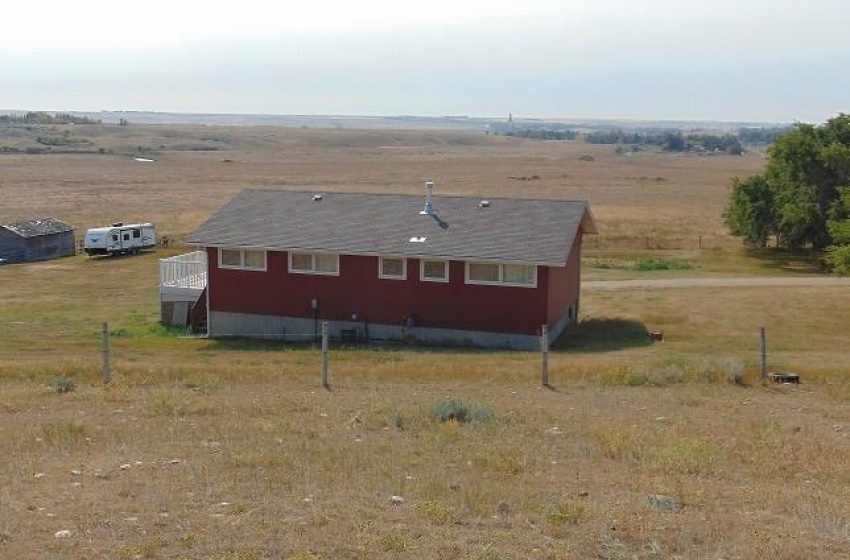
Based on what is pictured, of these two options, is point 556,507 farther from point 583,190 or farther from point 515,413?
point 583,190

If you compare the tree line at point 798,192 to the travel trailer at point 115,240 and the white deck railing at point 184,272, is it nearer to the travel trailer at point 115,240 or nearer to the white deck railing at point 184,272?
the white deck railing at point 184,272

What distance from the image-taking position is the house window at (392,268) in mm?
33719

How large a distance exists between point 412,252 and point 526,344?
15.2 ft

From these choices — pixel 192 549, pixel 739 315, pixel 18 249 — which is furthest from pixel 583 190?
pixel 192 549

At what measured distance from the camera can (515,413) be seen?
56.9ft

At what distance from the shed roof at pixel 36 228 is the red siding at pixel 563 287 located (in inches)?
1297

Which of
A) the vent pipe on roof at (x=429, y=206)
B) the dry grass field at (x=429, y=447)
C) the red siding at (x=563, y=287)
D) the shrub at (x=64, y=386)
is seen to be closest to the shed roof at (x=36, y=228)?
the dry grass field at (x=429, y=447)

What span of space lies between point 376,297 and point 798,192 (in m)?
31.7

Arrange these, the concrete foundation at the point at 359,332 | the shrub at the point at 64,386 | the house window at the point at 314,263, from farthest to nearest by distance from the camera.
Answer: the house window at the point at 314,263 → the concrete foundation at the point at 359,332 → the shrub at the point at 64,386

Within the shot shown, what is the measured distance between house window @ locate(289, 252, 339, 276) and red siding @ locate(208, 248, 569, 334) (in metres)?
0.20

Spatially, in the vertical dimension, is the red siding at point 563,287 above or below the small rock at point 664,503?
below

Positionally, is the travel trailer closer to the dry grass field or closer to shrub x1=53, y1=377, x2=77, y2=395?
the dry grass field

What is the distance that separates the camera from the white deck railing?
124ft

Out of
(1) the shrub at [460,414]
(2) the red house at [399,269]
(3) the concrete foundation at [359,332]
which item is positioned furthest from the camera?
(3) the concrete foundation at [359,332]
